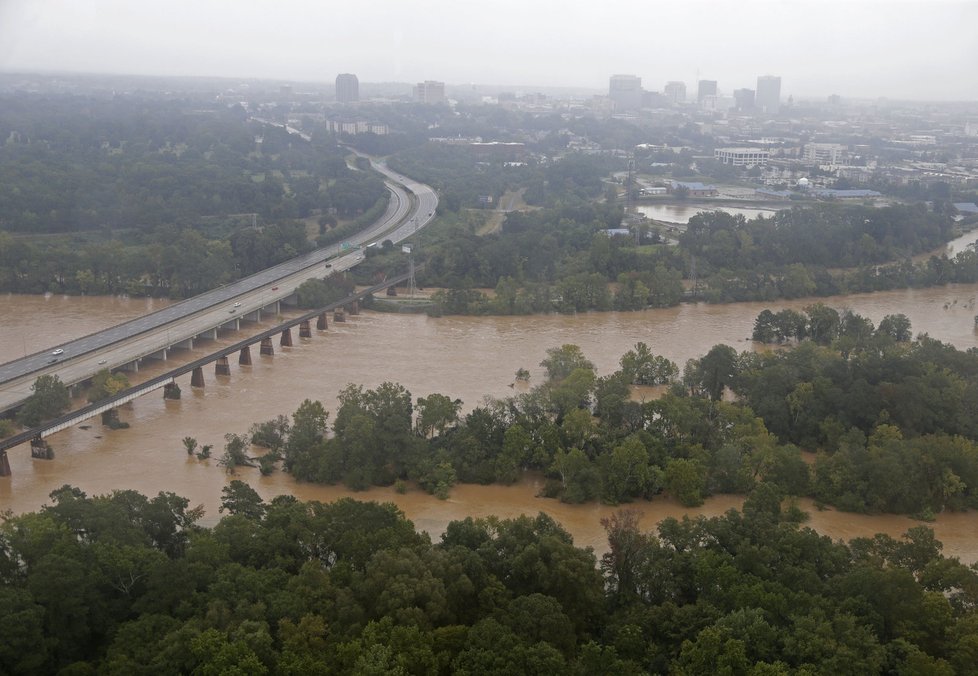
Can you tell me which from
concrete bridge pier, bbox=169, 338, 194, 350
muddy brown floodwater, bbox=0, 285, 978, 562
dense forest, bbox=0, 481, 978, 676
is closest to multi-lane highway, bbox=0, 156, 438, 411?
concrete bridge pier, bbox=169, 338, 194, 350

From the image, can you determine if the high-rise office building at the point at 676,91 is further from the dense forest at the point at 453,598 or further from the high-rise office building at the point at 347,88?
the dense forest at the point at 453,598

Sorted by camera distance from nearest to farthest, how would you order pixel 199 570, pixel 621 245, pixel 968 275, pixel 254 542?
pixel 199 570 < pixel 254 542 < pixel 968 275 < pixel 621 245

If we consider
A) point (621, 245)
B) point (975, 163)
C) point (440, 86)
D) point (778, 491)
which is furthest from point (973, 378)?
point (440, 86)

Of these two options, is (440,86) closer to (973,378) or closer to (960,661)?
(973,378)

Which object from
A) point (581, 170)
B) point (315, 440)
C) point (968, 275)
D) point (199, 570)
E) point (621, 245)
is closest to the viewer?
point (199, 570)

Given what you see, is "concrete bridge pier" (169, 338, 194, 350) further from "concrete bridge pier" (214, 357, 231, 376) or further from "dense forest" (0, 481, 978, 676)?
"dense forest" (0, 481, 978, 676)

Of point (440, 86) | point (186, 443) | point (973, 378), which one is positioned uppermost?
point (440, 86)
